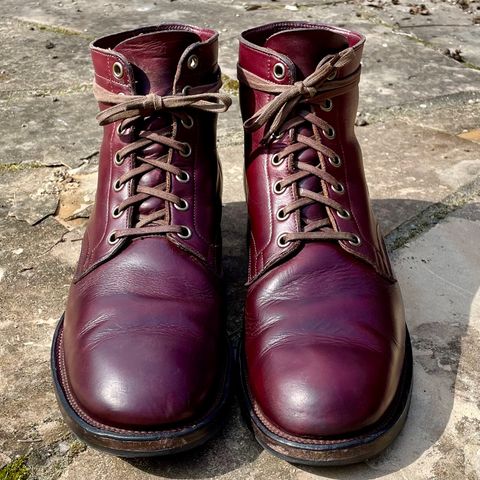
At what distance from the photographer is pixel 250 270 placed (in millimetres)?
1605

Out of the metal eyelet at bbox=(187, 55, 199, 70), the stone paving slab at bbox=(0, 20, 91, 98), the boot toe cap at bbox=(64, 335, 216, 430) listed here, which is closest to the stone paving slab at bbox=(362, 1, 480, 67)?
the stone paving slab at bbox=(0, 20, 91, 98)

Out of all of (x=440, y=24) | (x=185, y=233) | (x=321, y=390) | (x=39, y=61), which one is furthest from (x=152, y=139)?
(x=440, y=24)

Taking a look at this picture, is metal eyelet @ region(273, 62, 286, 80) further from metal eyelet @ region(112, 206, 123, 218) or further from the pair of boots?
metal eyelet @ region(112, 206, 123, 218)

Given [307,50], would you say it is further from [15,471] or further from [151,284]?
[15,471]

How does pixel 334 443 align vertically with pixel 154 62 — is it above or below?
below

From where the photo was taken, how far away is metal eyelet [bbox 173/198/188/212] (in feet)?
5.16

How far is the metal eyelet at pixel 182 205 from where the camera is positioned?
1571 millimetres

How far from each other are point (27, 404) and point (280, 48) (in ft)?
3.21

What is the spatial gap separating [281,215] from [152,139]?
36 centimetres

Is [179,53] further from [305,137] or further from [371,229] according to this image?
[371,229]

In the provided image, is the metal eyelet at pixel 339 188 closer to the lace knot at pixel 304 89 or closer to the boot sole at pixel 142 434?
the lace knot at pixel 304 89

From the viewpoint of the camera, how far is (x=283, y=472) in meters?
1.27

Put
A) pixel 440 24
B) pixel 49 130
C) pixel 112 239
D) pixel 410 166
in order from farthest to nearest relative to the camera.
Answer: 1. pixel 440 24
2. pixel 49 130
3. pixel 410 166
4. pixel 112 239

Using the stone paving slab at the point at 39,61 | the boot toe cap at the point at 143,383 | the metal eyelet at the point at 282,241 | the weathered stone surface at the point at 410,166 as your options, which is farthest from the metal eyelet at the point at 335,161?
the stone paving slab at the point at 39,61
